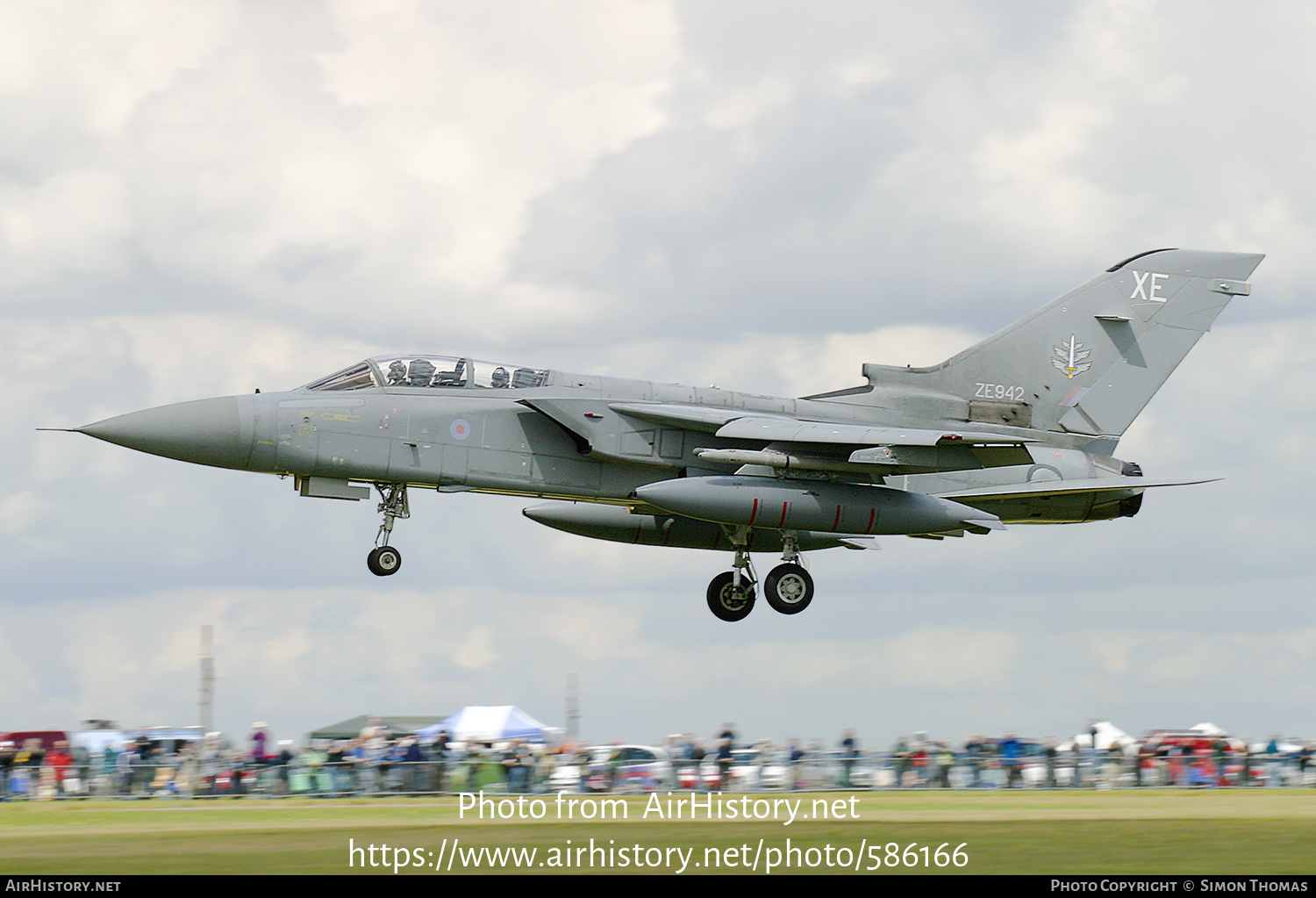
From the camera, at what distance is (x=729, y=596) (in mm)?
23531

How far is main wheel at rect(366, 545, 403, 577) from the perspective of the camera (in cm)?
2017

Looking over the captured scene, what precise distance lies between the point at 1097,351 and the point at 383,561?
11.7 m

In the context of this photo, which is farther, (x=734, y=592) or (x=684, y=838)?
(x=734, y=592)

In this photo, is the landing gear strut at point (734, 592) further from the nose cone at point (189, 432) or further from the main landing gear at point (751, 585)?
the nose cone at point (189, 432)

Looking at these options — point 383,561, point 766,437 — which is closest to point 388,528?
point 383,561

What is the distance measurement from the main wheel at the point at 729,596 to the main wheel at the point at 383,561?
545 centimetres

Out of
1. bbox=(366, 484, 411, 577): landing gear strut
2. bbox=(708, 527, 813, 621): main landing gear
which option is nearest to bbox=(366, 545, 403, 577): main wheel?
bbox=(366, 484, 411, 577): landing gear strut

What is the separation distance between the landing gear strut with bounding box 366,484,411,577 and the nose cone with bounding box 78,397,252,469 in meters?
1.97

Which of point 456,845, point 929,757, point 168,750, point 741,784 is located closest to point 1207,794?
point 929,757

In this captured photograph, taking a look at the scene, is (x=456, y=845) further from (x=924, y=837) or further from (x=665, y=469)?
(x=665, y=469)

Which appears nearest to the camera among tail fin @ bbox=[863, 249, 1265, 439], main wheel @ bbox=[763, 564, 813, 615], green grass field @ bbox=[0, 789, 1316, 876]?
green grass field @ bbox=[0, 789, 1316, 876]

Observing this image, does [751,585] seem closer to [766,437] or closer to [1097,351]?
[766,437]

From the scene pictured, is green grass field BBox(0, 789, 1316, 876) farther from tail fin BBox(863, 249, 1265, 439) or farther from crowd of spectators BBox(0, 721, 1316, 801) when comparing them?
tail fin BBox(863, 249, 1265, 439)

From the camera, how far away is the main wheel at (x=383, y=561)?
20172 mm
